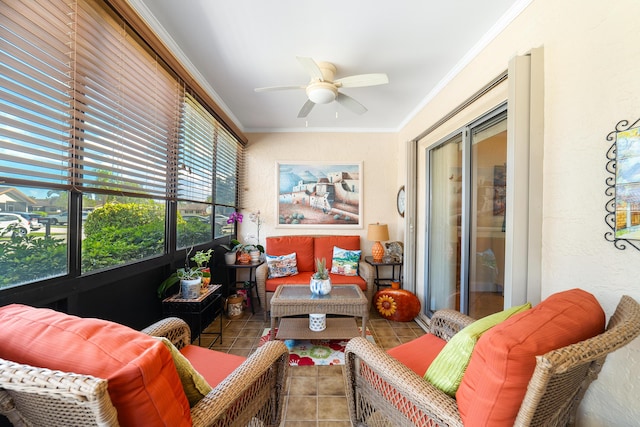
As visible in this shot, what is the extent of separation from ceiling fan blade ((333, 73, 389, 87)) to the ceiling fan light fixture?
0.23 feet

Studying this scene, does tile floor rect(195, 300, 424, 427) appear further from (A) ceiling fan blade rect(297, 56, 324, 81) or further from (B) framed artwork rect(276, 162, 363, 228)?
(A) ceiling fan blade rect(297, 56, 324, 81)

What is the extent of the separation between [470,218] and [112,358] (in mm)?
2378

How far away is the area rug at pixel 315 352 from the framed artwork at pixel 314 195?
161 centimetres

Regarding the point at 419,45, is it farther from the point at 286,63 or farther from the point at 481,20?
the point at 286,63

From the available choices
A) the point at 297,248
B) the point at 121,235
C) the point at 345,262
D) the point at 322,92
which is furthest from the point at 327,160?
the point at 121,235

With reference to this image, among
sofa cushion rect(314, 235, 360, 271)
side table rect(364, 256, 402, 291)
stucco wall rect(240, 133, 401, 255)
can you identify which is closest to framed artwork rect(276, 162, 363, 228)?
stucco wall rect(240, 133, 401, 255)

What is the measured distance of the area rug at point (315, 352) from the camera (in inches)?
81.0

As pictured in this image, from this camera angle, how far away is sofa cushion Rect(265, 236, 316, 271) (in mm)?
3227

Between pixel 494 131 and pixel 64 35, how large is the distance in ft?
8.64

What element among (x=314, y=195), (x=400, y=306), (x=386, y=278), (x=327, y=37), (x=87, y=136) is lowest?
(x=400, y=306)

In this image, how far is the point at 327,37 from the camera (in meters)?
1.71

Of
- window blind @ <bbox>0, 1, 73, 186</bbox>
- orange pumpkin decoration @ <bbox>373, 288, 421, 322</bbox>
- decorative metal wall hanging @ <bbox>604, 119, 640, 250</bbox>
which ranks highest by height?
window blind @ <bbox>0, 1, 73, 186</bbox>

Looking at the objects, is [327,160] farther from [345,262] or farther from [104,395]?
[104,395]

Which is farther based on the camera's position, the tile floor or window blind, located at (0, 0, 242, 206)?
the tile floor
